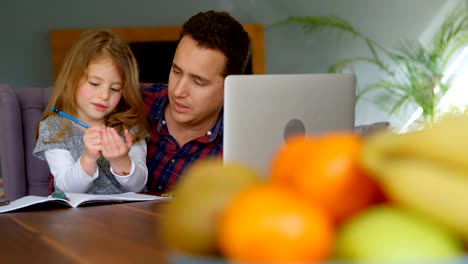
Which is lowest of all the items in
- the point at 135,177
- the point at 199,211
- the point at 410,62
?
the point at 410,62

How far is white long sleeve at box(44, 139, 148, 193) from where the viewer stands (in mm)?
1979

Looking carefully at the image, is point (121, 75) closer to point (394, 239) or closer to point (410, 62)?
point (394, 239)

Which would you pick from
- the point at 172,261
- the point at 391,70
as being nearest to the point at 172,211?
the point at 172,261

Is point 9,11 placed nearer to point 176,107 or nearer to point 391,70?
point 391,70

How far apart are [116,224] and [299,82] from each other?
0.45m

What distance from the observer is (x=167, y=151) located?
7.38 feet

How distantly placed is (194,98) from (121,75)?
264mm

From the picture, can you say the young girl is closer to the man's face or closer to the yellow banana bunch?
the man's face

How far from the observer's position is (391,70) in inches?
208

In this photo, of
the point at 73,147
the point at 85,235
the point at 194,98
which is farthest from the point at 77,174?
the point at 85,235

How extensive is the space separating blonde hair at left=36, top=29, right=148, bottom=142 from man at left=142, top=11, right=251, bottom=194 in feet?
0.25

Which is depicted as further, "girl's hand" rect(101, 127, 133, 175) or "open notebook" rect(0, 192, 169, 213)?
"girl's hand" rect(101, 127, 133, 175)

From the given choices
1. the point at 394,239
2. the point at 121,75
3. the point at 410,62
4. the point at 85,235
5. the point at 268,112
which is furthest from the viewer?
the point at 410,62

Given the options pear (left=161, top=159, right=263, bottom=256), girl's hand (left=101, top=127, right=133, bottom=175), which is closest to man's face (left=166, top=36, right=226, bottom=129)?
girl's hand (left=101, top=127, right=133, bottom=175)
